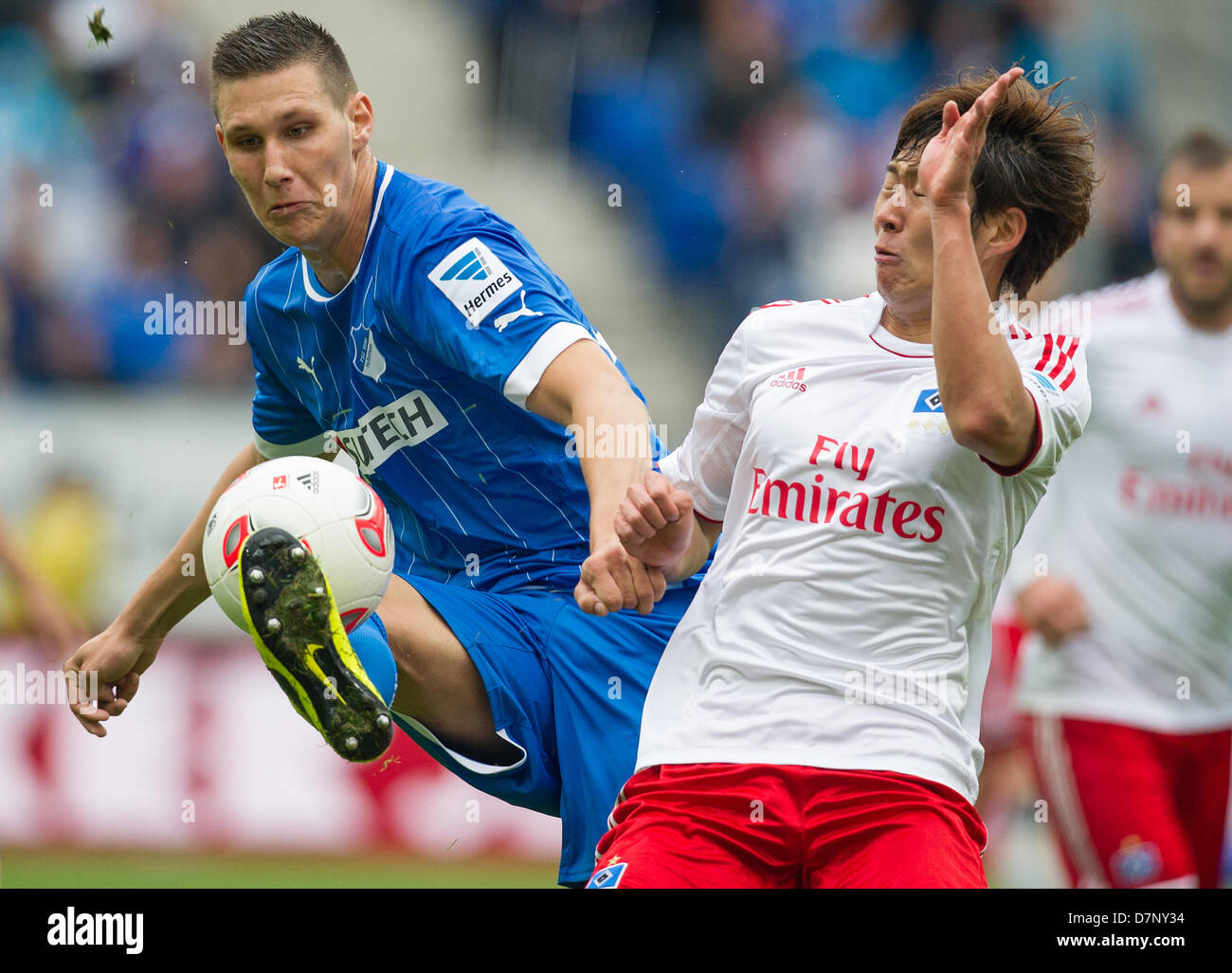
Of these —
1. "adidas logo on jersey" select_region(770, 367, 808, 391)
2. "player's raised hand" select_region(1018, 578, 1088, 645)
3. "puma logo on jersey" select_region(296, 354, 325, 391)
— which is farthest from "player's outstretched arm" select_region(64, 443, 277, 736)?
"player's raised hand" select_region(1018, 578, 1088, 645)

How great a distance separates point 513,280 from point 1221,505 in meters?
2.39

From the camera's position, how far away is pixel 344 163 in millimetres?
3445

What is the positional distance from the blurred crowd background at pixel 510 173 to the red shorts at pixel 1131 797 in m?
2.80

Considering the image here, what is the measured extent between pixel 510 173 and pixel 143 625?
4.45 meters

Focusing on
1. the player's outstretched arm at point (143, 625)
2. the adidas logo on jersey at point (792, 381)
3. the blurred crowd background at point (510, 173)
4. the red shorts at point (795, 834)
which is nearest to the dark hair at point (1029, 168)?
the adidas logo on jersey at point (792, 381)

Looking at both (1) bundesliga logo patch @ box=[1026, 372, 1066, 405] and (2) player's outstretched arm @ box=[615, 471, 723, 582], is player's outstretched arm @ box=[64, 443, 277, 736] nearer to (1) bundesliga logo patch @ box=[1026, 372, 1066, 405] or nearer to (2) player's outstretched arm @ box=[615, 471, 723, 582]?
(2) player's outstretched arm @ box=[615, 471, 723, 582]

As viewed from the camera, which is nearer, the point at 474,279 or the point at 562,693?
the point at 474,279

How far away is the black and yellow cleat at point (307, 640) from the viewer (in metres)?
2.63

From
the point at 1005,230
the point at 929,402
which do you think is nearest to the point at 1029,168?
the point at 1005,230

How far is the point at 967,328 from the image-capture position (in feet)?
7.67

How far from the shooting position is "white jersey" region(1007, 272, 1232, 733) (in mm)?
4418

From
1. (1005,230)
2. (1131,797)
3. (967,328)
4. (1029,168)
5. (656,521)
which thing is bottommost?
(1131,797)

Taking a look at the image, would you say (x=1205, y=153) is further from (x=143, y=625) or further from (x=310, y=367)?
(x=143, y=625)
